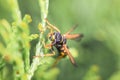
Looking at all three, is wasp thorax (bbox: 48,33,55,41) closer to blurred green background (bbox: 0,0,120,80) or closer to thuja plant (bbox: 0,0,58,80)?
thuja plant (bbox: 0,0,58,80)

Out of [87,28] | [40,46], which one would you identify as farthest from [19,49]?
[87,28]

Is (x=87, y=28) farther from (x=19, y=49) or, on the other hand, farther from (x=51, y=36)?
(x=19, y=49)

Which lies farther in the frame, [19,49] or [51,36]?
[51,36]

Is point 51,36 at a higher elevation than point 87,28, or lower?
lower

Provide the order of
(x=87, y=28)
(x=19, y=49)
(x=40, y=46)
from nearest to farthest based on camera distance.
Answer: (x=19, y=49) → (x=40, y=46) → (x=87, y=28)

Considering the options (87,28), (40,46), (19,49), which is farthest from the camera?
(87,28)

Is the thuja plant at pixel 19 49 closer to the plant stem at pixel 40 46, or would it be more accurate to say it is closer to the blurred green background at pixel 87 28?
the plant stem at pixel 40 46

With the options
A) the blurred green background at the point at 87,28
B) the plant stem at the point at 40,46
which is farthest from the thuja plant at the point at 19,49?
the blurred green background at the point at 87,28

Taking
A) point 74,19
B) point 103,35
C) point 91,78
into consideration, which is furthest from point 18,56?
point 74,19

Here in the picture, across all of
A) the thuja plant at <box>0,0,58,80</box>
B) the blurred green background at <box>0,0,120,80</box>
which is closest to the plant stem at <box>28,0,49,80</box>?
the thuja plant at <box>0,0,58,80</box>
